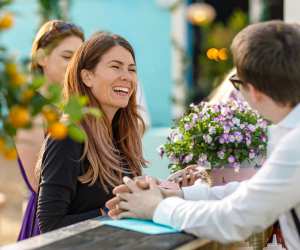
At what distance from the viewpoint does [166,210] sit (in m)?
2.16

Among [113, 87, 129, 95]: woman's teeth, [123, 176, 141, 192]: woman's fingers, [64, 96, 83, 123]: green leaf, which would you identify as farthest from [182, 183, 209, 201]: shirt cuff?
[64, 96, 83, 123]: green leaf

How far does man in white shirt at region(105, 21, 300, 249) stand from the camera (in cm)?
195

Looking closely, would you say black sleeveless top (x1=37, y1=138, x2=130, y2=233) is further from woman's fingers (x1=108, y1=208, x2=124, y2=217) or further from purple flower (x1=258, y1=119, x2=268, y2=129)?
purple flower (x1=258, y1=119, x2=268, y2=129)

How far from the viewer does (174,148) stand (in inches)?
116

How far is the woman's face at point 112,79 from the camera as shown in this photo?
284cm

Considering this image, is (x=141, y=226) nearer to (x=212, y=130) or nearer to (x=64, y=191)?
(x=64, y=191)

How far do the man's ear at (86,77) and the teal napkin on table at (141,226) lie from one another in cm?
71

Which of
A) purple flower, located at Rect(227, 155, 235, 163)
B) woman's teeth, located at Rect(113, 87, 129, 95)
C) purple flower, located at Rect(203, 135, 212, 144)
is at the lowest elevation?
purple flower, located at Rect(227, 155, 235, 163)

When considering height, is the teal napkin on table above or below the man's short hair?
below

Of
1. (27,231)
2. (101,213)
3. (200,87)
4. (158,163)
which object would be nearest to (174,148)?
(101,213)

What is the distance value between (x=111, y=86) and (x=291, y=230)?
102 cm

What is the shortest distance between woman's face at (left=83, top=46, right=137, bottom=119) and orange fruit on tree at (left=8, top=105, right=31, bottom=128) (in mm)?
1313

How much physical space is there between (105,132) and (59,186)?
33cm

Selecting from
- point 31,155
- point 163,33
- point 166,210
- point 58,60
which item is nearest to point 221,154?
point 166,210
